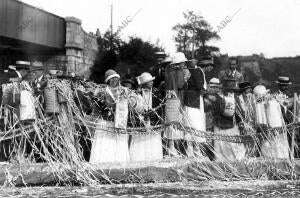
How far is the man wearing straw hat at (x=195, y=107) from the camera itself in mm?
6926

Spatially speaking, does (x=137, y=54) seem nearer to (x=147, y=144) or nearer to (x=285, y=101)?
(x=285, y=101)

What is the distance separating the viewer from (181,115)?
6.91 meters

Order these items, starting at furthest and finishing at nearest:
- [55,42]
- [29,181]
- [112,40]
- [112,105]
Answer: [112,40] < [55,42] < [112,105] < [29,181]

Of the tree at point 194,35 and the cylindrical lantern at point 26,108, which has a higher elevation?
the tree at point 194,35

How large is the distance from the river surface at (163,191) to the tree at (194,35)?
922 inches

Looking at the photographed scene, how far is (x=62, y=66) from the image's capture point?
2270 centimetres

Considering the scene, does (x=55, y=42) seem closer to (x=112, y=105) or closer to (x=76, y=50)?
(x=76, y=50)

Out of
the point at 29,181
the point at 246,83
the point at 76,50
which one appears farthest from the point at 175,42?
the point at 29,181

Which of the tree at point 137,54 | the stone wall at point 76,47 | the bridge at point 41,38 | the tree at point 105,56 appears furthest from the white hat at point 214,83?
the tree at point 137,54

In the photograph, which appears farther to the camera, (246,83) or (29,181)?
(246,83)

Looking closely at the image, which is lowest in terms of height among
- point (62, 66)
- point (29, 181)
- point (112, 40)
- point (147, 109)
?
point (29, 181)

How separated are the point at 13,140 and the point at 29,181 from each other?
2.39 ft

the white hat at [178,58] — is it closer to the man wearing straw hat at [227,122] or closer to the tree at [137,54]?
the man wearing straw hat at [227,122]

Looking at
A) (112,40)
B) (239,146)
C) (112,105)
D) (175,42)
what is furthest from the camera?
(175,42)
